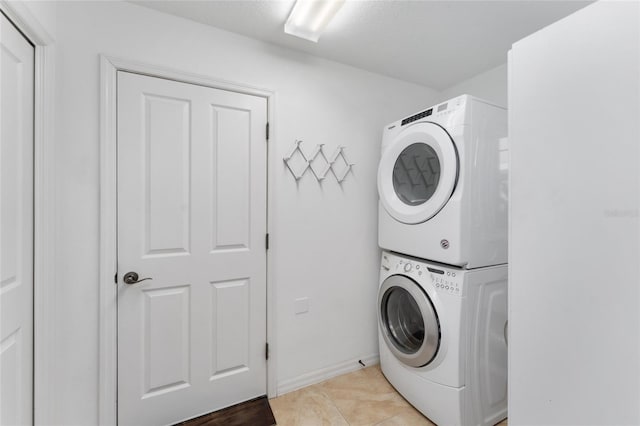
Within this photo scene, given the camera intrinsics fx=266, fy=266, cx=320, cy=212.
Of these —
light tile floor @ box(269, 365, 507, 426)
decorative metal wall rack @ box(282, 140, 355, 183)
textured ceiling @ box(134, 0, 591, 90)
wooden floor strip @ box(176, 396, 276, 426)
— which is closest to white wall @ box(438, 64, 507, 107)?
textured ceiling @ box(134, 0, 591, 90)

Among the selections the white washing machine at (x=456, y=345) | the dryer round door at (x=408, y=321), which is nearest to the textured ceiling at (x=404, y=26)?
the white washing machine at (x=456, y=345)

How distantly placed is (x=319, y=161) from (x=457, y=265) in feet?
3.60

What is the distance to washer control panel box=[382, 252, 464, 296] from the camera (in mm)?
1415

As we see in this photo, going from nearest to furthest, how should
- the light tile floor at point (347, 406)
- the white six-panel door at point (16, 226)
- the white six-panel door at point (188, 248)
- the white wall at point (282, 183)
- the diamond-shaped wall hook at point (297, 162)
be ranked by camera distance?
the white six-panel door at point (16, 226)
the white wall at point (282, 183)
the white six-panel door at point (188, 248)
the light tile floor at point (347, 406)
the diamond-shaped wall hook at point (297, 162)

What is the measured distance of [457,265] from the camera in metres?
1.41

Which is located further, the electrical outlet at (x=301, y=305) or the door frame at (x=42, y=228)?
the electrical outlet at (x=301, y=305)

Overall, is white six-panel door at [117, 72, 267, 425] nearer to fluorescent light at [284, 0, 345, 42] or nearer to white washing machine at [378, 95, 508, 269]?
fluorescent light at [284, 0, 345, 42]

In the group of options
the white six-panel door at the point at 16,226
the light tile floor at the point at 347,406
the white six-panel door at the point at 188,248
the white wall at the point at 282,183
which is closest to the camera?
the white six-panel door at the point at 16,226

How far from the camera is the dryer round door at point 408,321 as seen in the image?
148 centimetres

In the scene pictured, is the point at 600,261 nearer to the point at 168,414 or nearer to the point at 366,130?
the point at 366,130

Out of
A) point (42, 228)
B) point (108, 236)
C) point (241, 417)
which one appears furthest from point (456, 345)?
point (42, 228)

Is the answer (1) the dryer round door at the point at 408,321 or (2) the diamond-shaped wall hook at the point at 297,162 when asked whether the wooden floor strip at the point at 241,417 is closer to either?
(1) the dryer round door at the point at 408,321

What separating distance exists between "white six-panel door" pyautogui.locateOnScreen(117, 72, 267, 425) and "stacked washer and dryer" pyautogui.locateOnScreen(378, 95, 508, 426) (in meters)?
0.96

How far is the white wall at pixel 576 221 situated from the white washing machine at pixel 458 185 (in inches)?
21.6
